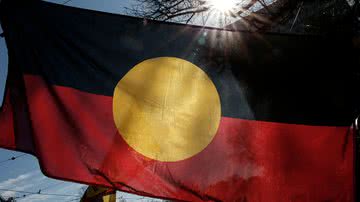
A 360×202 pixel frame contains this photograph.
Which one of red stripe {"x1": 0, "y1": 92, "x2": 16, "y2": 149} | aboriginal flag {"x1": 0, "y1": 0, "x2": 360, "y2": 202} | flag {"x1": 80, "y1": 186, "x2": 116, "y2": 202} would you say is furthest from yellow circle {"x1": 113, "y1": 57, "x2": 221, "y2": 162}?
flag {"x1": 80, "y1": 186, "x2": 116, "y2": 202}

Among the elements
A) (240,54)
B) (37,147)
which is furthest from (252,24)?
(37,147)

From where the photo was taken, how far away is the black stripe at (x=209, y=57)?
2.80 meters

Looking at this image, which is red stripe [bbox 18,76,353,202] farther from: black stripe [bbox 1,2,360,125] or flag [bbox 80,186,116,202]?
flag [bbox 80,186,116,202]

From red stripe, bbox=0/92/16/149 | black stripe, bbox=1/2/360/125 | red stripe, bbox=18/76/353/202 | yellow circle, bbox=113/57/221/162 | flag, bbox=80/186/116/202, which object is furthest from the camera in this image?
flag, bbox=80/186/116/202

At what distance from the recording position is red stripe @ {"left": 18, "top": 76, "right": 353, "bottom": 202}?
8.51ft

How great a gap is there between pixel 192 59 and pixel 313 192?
1.30 meters

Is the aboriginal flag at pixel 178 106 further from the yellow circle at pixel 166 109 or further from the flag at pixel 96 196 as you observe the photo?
the flag at pixel 96 196

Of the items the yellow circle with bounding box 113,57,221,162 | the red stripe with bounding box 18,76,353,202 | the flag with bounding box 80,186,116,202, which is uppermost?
the yellow circle with bounding box 113,57,221,162

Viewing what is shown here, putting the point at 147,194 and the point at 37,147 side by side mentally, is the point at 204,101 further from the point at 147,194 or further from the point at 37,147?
the point at 37,147

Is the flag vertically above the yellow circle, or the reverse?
the yellow circle

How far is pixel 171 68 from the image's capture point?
290cm

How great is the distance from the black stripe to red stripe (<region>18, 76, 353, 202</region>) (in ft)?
0.47

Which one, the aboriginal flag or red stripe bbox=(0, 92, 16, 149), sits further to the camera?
red stripe bbox=(0, 92, 16, 149)

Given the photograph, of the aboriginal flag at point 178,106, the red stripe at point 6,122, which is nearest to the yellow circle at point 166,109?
the aboriginal flag at point 178,106
